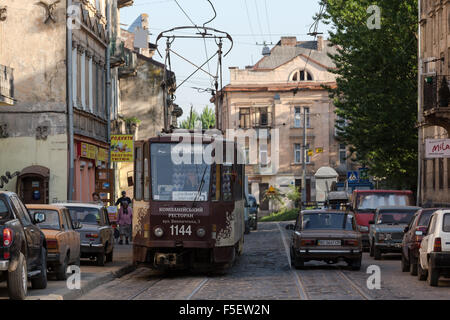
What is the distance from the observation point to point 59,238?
2009 centimetres

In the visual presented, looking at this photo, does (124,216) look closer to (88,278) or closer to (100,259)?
(100,259)

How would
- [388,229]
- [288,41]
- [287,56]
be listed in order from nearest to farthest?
[388,229] < [287,56] < [288,41]

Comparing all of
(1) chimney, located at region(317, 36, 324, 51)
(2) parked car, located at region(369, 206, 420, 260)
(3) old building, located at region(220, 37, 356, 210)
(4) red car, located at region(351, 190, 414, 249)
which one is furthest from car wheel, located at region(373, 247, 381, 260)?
(1) chimney, located at region(317, 36, 324, 51)

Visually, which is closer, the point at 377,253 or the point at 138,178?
the point at 138,178

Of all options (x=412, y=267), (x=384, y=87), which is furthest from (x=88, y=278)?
(x=384, y=87)

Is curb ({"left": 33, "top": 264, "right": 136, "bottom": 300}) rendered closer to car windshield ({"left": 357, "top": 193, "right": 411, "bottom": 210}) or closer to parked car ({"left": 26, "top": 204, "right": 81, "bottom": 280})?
parked car ({"left": 26, "top": 204, "right": 81, "bottom": 280})

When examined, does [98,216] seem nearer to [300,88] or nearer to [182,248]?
[182,248]

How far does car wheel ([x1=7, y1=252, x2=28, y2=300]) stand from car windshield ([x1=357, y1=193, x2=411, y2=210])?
2152 cm

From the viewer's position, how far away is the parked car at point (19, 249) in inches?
594

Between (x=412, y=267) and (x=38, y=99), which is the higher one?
(x=38, y=99)

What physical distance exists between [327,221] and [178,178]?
4.38 meters

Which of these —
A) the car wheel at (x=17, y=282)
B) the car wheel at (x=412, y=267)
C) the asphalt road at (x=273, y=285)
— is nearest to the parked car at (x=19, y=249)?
the car wheel at (x=17, y=282)

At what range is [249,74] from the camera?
3671 inches
